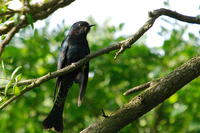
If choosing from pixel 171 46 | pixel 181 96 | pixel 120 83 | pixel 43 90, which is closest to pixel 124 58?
pixel 120 83

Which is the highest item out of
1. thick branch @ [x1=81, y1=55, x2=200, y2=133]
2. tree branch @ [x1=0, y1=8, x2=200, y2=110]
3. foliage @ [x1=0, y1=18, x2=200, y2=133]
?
tree branch @ [x1=0, y1=8, x2=200, y2=110]

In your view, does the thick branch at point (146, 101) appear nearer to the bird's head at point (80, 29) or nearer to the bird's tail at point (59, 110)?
the bird's tail at point (59, 110)

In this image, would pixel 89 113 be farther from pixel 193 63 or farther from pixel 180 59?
pixel 193 63

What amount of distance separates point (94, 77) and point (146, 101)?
251 centimetres

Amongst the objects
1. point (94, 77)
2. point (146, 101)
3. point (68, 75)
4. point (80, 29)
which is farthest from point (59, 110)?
point (146, 101)

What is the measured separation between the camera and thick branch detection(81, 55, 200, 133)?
2.57 m

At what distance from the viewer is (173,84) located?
8.81ft

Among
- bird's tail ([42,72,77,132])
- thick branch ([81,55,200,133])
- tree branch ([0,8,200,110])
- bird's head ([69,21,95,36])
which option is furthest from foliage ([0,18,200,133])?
thick branch ([81,55,200,133])

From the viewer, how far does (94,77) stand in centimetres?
505

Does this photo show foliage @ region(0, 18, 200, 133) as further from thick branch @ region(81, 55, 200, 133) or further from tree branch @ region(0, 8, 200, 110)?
thick branch @ region(81, 55, 200, 133)

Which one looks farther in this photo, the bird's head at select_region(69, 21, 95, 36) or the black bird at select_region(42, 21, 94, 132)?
the bird's head at select_region(69, 21, 95, 36)

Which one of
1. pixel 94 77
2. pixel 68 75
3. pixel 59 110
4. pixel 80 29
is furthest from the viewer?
pixel 94 77

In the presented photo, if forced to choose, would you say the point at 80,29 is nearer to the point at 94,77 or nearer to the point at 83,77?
the point at 83,77

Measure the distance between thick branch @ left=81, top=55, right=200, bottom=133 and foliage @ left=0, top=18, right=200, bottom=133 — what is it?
182 cm
